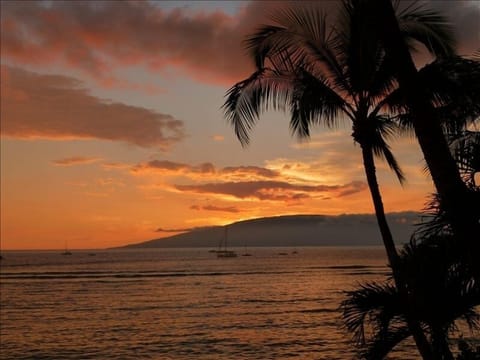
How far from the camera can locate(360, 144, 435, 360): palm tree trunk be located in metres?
8.52

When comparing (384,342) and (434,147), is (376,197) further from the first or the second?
(434,147)

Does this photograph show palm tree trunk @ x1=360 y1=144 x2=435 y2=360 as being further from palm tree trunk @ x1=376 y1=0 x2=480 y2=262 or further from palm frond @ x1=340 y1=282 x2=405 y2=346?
palm tree trunk @ x1=376 y1=0 x2=480 y2=262

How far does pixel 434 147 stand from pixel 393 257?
14.5ft

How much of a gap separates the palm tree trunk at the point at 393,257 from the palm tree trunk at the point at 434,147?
9.67 ft

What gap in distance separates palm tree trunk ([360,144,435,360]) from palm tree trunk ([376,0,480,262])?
2947mm

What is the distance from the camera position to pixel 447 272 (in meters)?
8.01

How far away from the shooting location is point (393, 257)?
392 inches

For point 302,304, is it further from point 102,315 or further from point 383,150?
point 383,150

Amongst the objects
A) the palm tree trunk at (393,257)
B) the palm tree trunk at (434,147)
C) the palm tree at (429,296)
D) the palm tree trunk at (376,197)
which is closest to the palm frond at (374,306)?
the palm tree at (429,296)

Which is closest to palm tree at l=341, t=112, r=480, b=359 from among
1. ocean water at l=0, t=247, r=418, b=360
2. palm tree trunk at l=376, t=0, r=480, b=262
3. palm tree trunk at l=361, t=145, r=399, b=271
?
palm tree trunk at l=376, t=0, r=480, b=262

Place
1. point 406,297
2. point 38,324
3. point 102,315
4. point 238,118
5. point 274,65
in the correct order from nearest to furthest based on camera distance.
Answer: point 406,297 → point 238,118 → point 274,65 → point 38,324 → point 102,315

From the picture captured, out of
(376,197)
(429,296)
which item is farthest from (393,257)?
(429,296)

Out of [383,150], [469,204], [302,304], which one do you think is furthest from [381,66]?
[302,304]

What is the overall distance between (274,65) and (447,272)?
16.9 ft
